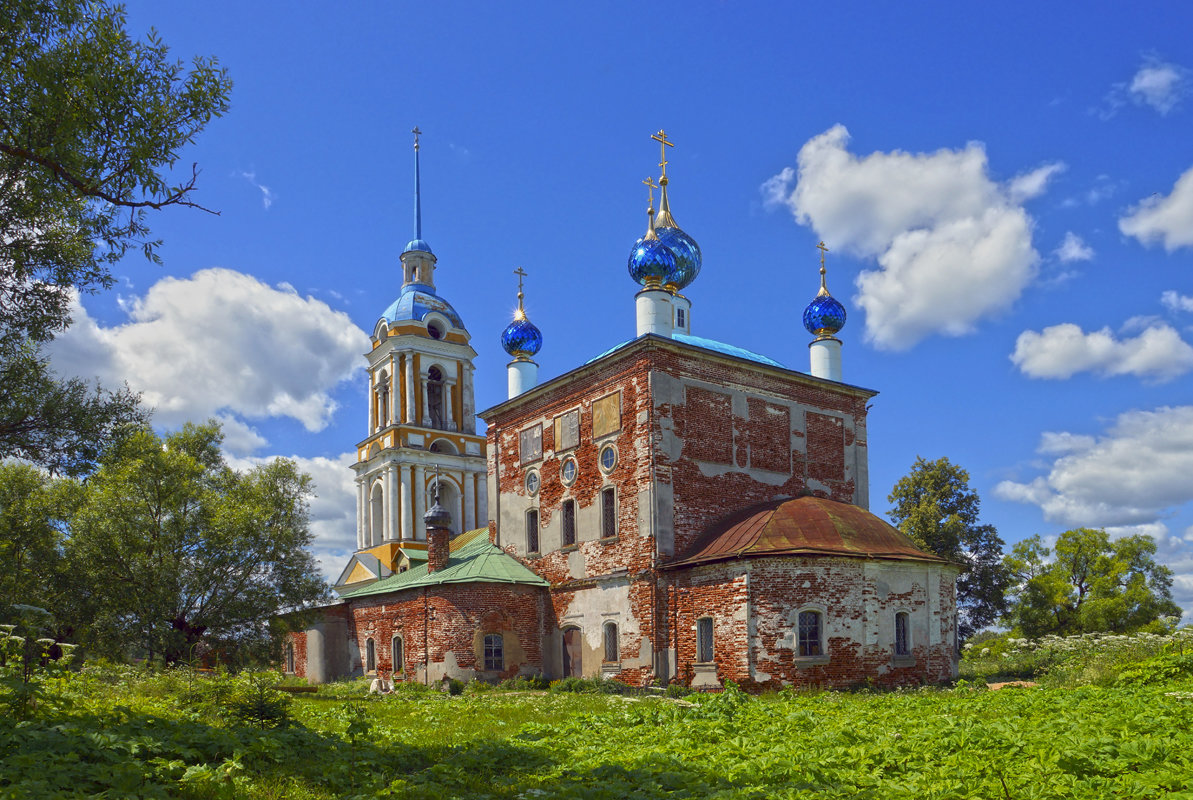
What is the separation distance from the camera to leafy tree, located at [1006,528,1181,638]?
117ft

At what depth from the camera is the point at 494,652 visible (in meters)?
23.1

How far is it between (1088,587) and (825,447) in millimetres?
20679

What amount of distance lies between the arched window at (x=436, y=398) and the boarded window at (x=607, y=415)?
60.4 ft

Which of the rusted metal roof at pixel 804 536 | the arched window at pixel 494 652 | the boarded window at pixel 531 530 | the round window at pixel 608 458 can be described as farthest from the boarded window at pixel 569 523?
the rusted metal roof at pixel 804 536

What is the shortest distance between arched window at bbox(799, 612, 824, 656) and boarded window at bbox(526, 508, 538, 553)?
896 centimetres

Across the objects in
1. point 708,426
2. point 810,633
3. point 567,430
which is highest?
point 567,430

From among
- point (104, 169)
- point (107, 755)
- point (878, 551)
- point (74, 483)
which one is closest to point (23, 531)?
point (74, 483)

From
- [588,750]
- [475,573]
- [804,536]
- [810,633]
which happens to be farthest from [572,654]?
[588,750]

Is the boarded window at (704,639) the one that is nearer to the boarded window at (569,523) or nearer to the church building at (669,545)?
the church building at (669,545)

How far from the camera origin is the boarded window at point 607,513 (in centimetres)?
2267

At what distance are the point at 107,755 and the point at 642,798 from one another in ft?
14.2

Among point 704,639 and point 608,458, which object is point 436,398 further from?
point 704,639

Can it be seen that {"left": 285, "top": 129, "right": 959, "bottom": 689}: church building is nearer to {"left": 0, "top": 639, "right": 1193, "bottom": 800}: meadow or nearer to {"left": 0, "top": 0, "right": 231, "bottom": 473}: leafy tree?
{"left": 0, "top": 639, "right": 1193, "bottom": 800}: meadow

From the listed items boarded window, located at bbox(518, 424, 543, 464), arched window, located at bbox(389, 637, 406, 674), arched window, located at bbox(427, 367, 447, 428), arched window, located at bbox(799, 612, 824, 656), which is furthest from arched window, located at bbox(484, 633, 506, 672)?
arched window, located at bbox(427, 367, 447, 428)
